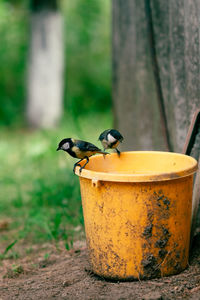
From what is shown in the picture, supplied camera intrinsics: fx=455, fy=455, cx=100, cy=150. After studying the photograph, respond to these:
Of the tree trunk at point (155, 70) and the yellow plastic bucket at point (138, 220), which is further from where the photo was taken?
the tree trunk at point (155, 70)

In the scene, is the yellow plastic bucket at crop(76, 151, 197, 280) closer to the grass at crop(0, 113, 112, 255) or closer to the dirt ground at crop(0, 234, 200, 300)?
the dirt ground at crop(0, 234, 200, 300)

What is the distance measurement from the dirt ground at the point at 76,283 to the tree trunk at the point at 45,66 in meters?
5.81

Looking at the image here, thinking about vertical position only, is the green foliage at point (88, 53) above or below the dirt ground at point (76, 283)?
above

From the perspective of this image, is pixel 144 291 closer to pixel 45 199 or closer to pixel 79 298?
pixel 79 298

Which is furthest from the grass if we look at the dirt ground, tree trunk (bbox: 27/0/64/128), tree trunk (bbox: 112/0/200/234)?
tree trunk (bbox: 27/0/64/128)

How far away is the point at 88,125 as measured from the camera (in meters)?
8.16

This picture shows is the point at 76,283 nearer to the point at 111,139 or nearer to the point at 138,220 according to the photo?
the point at 138,220

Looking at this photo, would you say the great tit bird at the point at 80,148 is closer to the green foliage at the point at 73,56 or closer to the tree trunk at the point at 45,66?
the tree trunk at the point at 45,66

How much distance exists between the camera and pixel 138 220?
243 cm

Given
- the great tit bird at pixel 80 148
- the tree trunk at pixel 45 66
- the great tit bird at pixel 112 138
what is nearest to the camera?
the great tit bird at pixel 80 148

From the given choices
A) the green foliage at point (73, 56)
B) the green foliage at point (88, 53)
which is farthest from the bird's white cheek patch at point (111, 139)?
the green foliage at point (88, 53)

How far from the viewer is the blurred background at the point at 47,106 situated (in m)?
4.13

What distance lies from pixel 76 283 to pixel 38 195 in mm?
1989

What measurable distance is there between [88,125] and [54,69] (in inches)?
55.9
